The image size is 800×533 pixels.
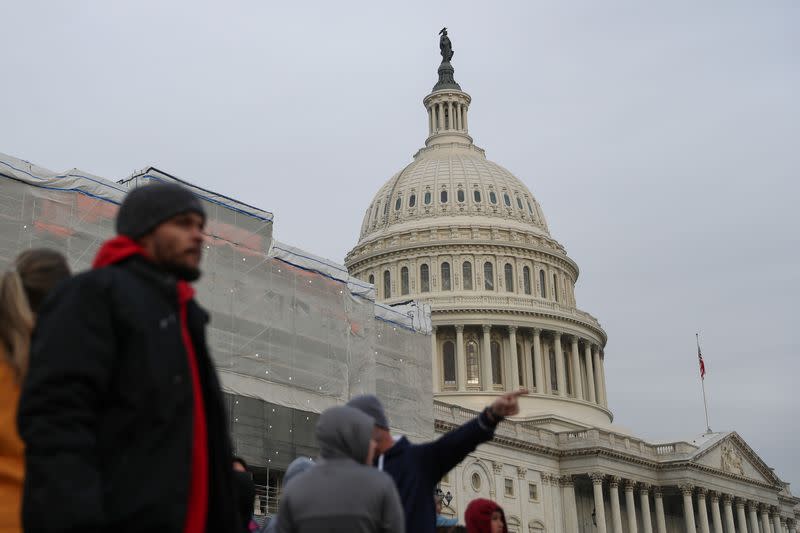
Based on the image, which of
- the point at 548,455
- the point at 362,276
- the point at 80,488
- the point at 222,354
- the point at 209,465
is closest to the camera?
the point at 80,488

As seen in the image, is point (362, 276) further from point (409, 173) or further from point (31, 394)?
point (31, 394)

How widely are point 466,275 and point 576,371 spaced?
11.4 meters

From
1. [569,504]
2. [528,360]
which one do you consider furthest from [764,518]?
[569,504]

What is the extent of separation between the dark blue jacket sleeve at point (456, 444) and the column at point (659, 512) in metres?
72.1

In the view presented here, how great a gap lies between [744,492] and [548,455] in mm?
22058

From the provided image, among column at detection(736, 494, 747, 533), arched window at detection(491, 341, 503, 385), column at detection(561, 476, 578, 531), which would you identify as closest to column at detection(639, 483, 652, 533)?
column at detection(561, 476, 578, 531)

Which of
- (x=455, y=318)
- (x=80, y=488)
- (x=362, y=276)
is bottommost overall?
(x=80, y=488)

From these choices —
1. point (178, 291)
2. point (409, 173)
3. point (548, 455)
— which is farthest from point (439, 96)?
point (178, 291)

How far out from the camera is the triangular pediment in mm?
81188

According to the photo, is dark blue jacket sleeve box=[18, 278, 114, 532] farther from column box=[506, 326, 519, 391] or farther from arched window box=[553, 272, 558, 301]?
arched window box=[553, 272, 558, 301]

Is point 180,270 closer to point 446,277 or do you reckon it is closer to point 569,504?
point 569,504

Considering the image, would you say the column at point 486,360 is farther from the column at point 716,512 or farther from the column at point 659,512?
the column at point 716,512

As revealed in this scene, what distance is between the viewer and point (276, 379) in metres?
38.2

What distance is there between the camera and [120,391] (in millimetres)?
4617
